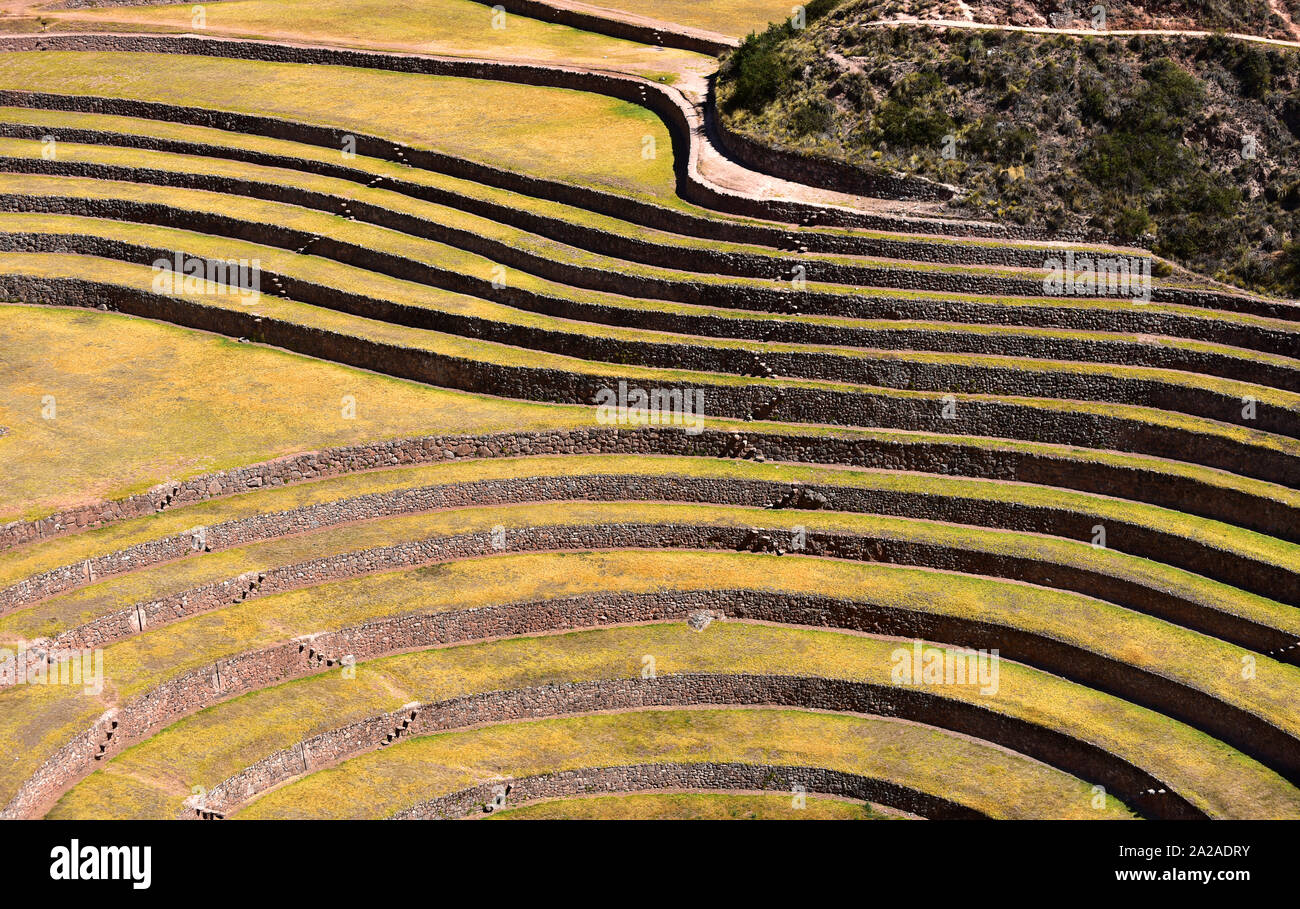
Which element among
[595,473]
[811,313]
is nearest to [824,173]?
[811,313]

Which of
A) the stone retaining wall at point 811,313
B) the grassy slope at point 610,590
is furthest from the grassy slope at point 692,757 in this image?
the stone retaining wall at point 811,313

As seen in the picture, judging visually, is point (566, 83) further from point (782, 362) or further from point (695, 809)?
point (695, 809)

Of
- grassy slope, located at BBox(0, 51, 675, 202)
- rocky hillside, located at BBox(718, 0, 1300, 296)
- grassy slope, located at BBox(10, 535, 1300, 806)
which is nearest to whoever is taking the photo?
grassy slope, located at BBox(10, 535, 1300, 806)

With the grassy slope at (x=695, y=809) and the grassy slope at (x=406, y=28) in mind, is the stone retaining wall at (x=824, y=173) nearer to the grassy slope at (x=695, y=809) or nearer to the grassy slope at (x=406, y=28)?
the grassy slope at (x=406, y=28)

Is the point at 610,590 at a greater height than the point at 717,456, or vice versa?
the point at 717,456


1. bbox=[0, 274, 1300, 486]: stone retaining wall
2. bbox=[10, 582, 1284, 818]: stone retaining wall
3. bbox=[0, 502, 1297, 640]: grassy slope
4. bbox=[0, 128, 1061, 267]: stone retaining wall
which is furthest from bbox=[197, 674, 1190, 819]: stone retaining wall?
bbox=[0, 128, 1061, 267]: stone retaining wall

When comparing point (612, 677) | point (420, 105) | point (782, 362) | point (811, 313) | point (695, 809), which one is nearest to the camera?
point (695, 809)

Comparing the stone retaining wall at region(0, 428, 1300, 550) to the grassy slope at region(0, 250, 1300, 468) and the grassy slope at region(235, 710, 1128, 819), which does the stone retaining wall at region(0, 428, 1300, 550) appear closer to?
the grassy slope at region(0, 250, 1300, 468)

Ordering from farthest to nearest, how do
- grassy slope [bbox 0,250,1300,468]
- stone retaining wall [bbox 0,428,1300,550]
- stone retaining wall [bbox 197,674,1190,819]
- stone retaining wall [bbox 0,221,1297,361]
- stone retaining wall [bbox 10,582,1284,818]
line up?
stone retaining wall [bbox 0,221,1297,361]
grassy slope [bbox 0,250,1300,468]
stone retaining wall [bbox 0,428,1300,550]
stone retaining wall [bbox 197,674,1190,819]
stone retaining wall [bbox 10,582,1284,818]

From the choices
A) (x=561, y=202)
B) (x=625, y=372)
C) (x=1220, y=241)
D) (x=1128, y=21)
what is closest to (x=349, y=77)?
(x=561, y=202)
